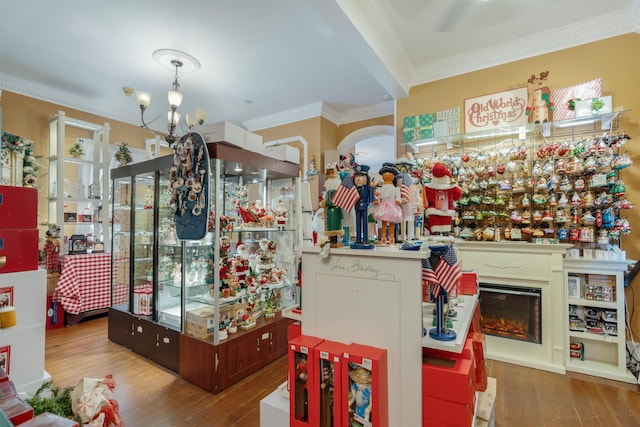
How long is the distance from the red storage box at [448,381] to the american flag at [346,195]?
2.56 ft

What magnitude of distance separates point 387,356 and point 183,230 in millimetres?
1895

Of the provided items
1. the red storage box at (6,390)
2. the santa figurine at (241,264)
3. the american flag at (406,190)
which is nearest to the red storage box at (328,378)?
the american flag at (406,190)

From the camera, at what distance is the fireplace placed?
287 centimetres

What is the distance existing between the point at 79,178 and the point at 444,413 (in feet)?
17.6

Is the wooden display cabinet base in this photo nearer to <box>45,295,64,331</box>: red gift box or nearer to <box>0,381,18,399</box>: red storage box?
<box>0,381,18,399</box>: red storage box

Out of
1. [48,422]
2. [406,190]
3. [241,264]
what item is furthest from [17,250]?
[406,190]

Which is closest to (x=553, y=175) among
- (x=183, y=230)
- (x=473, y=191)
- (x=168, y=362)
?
(x=473, y=191)

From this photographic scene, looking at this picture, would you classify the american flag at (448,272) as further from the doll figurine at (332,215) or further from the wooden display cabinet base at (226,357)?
the wooden display cabinet base at (226,357)

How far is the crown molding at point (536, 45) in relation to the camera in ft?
9.25

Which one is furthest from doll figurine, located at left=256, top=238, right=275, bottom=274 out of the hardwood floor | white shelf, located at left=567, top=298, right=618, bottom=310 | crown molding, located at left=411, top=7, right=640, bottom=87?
white shelf, located at left=567, top=298, right=618, bottom=310

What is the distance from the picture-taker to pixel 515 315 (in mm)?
3021

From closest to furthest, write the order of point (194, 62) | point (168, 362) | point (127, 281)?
point (168, 362), point (127, 281), point (194, 62)

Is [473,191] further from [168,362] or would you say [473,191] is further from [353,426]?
[168,362]

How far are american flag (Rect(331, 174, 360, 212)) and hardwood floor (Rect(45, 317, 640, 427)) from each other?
63.8 inches
